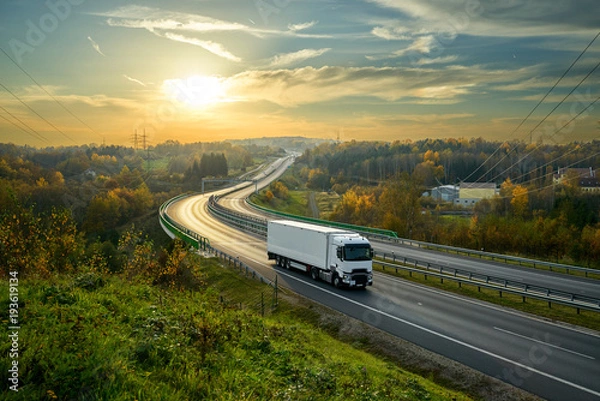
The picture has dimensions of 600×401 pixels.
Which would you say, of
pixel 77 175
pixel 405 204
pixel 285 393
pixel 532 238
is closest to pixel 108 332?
pixel 285 393

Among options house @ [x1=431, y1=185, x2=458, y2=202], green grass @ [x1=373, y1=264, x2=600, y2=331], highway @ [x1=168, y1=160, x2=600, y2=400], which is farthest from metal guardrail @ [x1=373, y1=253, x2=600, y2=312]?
house @ [x1=431, y1=185, x2=458, y2=202]

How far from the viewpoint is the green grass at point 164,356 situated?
29.4 feet

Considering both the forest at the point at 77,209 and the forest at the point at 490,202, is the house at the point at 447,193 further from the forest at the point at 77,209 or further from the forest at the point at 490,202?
the forest at the point at 77,209

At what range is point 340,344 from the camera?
19578 mm

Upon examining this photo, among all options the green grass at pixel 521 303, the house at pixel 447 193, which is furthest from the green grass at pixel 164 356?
the house at pixel 447 193

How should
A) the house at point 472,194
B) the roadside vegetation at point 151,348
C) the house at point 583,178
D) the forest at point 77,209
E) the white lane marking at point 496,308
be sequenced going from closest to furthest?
the roadside vegetation at point 151,348, the white lane marking at point 496,308, the forest at point 77,209, the house at point 583,178, the house at point 472,194

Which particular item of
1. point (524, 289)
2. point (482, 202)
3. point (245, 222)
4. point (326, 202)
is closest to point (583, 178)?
point (482, 202)

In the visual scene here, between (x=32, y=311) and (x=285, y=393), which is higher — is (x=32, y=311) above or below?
above

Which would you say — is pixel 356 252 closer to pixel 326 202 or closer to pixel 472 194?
pixel 326 202

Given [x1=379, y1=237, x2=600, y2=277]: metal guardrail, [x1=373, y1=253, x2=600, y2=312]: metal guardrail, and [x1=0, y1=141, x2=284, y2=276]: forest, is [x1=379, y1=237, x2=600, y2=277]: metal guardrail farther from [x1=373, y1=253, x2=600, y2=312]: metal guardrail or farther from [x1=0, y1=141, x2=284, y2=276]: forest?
[x1=0, y1=141, x2=284, y2=276]: forest

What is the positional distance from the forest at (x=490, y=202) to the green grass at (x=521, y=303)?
20.6 metres

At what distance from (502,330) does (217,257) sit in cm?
2818

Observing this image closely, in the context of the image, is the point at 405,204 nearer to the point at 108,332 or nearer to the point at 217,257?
the point at 217,257

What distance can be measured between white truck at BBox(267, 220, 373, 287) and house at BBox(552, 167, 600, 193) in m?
98.4
